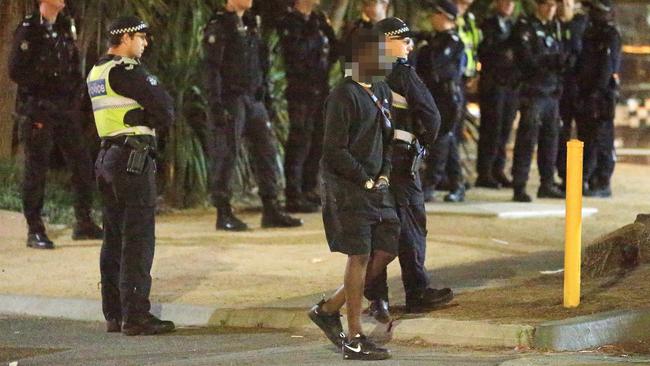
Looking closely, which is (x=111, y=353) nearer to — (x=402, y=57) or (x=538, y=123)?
(x=402, y=57)

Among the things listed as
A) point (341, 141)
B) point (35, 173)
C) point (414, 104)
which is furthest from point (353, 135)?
point (35, 173)

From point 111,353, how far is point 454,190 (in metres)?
7.06

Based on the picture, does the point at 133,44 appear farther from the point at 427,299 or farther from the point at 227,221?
the point at 227,221

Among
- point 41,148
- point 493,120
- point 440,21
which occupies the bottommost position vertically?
point 493,120

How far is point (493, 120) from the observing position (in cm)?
1494

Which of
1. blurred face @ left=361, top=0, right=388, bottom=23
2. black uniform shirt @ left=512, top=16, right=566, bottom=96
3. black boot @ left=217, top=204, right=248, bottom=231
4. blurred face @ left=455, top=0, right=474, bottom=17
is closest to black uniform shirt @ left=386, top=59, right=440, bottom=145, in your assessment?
black boot @ left=217, top=204, right=248, bottom=231

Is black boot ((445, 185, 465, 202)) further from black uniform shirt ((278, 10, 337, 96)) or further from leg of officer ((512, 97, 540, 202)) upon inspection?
black uniform shirt ((278, 10, 337, 96))

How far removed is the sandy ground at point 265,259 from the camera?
9492 millimetres

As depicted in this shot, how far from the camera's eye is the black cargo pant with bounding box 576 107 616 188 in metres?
14.8

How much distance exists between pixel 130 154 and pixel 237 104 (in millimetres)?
3793

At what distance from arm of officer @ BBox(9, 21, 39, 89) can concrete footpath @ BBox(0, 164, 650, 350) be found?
136 cm

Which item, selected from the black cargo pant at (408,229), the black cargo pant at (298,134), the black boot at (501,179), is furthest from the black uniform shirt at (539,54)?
the black cargo pant at (408,229)

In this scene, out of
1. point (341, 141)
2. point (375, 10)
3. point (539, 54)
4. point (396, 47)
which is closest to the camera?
point (341, 141)

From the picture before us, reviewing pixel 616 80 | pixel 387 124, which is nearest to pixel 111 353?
pixel 387 124
